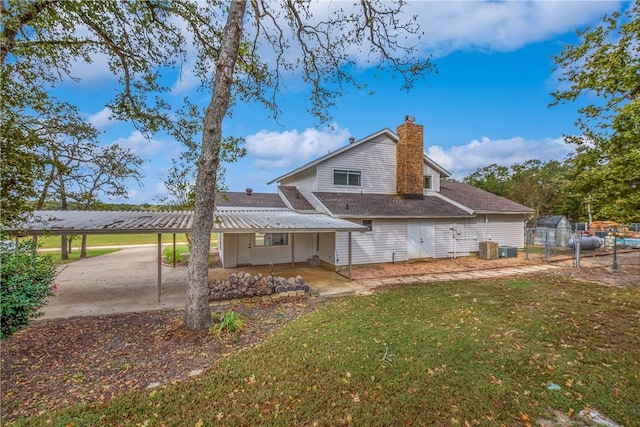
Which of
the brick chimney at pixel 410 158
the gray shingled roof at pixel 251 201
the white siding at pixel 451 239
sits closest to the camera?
the white siding at pixel 451 239

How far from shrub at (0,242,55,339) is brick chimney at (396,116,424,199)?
15258 millimetres

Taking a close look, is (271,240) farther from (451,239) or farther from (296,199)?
(451,239)

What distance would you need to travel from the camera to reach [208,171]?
5793 millimetres

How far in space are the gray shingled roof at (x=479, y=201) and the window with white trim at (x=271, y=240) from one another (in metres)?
10.9

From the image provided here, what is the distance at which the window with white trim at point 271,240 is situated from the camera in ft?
46.2

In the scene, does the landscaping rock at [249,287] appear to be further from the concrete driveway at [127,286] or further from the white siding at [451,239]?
the white siding at [451,239]

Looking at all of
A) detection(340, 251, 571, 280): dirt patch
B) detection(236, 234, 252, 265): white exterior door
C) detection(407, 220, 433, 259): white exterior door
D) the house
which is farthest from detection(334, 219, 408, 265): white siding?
detection(236, 234, 252, 265): white exterior door

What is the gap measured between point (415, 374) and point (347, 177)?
39.7ft

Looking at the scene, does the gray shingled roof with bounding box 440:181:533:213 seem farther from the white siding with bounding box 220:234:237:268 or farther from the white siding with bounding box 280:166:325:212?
the white siding with bounding box 220:234:237:268

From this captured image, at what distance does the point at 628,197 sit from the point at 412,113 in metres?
10.2

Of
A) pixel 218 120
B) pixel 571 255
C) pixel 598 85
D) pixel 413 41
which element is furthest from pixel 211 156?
pixel 571 255

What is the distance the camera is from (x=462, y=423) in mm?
3197

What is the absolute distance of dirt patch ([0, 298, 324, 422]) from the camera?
3.92 meters

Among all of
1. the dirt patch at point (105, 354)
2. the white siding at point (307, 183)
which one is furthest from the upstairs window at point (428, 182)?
the dirt patch at point (105, 354)
